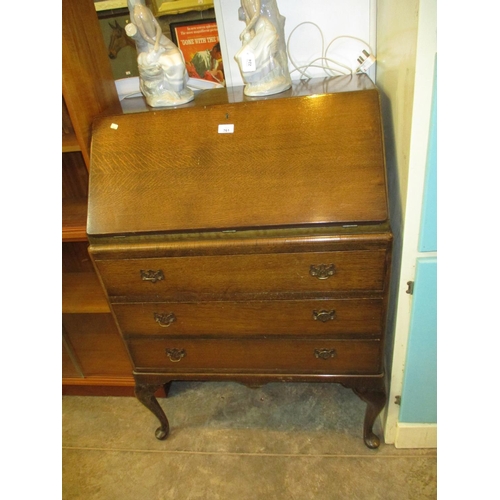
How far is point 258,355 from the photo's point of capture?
48.1 inches

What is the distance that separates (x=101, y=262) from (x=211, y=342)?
1.41 ft

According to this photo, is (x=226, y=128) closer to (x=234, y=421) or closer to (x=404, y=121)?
(x=404, y=121)

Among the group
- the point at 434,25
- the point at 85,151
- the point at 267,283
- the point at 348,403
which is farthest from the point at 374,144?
the point at 348,403

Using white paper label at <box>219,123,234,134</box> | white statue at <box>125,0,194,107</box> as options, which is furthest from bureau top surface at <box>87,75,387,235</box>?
white statue at <box>125,0,194,107</box>

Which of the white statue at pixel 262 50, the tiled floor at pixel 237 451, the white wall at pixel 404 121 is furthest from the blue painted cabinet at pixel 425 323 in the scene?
the white statue at pixel 262 50

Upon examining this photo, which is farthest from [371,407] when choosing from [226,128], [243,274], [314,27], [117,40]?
[117,40]

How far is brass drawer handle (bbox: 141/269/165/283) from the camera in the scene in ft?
3.59

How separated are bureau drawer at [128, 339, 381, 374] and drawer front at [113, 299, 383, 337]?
0.15 ft

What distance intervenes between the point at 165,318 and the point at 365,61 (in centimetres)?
112

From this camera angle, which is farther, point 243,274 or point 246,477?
point 246,477

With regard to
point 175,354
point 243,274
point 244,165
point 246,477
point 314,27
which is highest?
point 314,27
